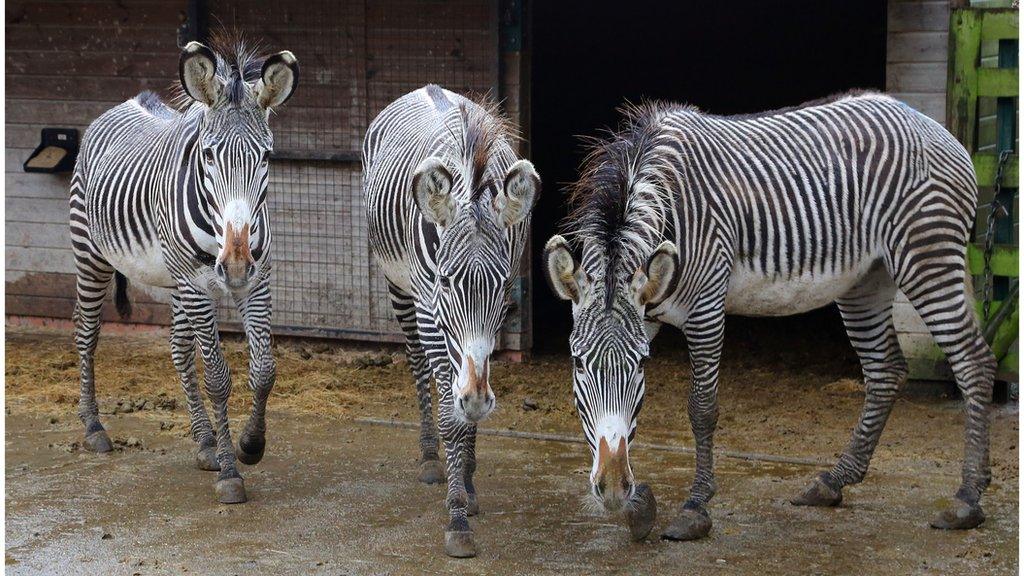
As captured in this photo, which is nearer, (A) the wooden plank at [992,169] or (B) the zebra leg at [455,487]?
(B) the zebra leg at [455,487]

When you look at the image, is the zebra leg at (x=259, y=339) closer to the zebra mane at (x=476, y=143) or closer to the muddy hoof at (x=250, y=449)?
the muddy hoof at (x=250, y=449)

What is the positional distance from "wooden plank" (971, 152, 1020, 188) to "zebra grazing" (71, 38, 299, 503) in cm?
401

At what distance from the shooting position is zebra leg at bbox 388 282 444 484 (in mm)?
6031

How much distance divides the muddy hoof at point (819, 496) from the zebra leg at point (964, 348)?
464mm

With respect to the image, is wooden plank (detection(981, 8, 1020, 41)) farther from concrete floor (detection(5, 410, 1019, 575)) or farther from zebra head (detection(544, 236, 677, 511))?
zebra head (detection(544, 236, 677, 511))

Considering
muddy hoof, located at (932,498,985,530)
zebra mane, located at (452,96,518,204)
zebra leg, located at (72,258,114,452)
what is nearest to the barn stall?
muddy hoof, located at (932,498,985,530)

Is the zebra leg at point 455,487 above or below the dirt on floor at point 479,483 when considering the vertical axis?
above

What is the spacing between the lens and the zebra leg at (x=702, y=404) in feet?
16.7

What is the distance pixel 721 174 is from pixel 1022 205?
6.30 ft

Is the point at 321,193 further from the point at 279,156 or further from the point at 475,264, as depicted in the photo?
the point at 475,264

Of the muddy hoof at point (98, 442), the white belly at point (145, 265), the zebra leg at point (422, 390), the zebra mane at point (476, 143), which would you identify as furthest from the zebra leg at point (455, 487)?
the muddy hoof at point (98, 442)

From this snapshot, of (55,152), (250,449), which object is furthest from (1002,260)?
(55,152)

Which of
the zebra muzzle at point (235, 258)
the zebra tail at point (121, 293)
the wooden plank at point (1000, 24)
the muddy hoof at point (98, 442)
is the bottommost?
the muddy hoof at point (98, 442)

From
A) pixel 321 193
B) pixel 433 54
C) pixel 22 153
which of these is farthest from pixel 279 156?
pixel 22 153
